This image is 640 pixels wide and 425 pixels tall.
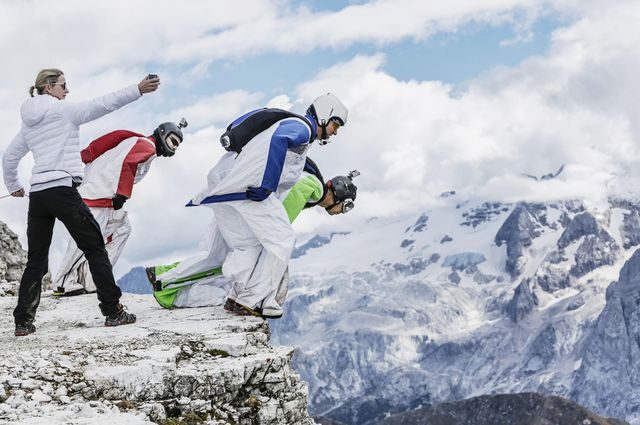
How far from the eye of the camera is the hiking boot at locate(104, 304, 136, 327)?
931 cm

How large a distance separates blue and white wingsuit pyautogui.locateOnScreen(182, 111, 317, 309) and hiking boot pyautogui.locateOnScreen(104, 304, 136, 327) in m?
1.12

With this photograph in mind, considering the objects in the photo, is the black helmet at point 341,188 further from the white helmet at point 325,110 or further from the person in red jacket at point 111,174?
the person in red jacket at point 111,174

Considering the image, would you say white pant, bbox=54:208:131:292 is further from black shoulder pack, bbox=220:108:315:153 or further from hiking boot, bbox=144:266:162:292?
black shoulder pack, bbox=220:108:315:153

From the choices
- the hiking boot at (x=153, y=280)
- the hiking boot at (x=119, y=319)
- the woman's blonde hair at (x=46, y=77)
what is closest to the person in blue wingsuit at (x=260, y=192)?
the hiking boot at (x=119, y=319)

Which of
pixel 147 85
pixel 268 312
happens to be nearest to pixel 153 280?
pixel 268 312

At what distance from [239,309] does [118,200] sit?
11.7 feet

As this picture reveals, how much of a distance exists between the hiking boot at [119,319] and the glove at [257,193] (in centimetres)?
182

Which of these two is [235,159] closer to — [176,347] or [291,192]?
[291,192]

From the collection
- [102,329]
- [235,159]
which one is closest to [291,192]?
[235,159]

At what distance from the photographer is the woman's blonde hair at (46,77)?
861 centimetres

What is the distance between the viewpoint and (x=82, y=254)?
12.6 m

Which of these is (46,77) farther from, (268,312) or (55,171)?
(268,312)

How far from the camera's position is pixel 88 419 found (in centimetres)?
611

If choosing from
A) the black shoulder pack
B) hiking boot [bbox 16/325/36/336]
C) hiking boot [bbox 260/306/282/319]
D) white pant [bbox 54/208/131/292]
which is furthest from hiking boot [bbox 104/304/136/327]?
white pant [bbox 54/208/131/292]
